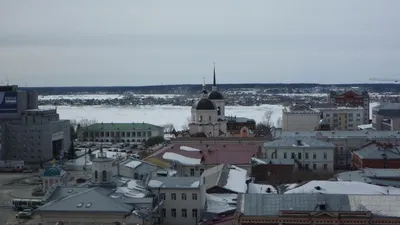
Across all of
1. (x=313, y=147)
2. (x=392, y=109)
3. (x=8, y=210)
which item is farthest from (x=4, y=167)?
(x=392, y=109)

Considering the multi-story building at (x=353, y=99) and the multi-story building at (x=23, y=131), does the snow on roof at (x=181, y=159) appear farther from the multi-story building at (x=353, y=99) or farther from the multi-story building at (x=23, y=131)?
the multi-story building at (x=353, y=99)

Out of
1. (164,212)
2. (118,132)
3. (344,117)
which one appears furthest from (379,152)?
(118,132)

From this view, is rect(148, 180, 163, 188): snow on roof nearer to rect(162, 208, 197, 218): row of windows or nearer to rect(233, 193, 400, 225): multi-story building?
rect(162, 208, 197, 218): row of windows

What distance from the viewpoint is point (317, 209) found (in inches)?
844

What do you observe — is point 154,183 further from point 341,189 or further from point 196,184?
point 341,189

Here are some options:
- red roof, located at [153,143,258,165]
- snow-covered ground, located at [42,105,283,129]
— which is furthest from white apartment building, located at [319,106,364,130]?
red roof, located at [153,143,258,165]

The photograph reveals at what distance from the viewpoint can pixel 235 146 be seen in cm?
4900

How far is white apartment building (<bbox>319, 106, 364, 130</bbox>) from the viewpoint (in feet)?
281

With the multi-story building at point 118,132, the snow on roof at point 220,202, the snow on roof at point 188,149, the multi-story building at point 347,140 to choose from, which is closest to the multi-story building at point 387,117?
the multi-story building at point 347,140

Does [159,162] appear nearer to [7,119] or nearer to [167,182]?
[167,182]

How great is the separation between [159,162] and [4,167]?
23817mm

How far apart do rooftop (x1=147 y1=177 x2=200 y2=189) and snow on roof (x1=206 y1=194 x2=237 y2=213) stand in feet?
4.15

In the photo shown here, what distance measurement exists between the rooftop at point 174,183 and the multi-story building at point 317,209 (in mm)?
5823

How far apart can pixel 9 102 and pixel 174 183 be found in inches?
1552
